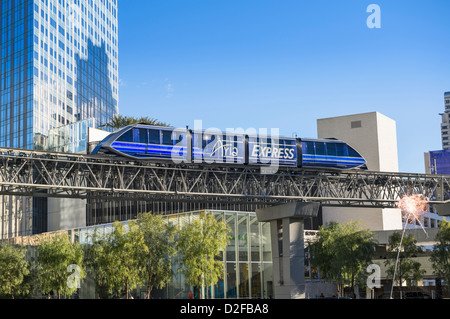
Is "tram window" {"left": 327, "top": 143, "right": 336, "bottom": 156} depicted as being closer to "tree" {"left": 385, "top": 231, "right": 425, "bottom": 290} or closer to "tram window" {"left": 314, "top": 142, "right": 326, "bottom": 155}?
"tram window" {"left": 314, "top": 142, "right": 326, "bottom": 155}

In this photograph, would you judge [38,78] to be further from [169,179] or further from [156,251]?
[169,179]

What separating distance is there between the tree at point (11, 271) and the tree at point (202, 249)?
19501 millimetres

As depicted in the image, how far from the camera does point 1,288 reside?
65.6 m

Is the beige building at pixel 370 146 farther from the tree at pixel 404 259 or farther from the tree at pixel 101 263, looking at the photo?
the tree at pixel 101 263

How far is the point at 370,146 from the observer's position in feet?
351

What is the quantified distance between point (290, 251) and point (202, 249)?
28.0 feet

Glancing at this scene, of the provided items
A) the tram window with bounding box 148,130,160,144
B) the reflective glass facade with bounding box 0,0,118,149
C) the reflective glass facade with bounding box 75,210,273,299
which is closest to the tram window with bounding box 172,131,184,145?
the tram window with bounding box 148,130,160,144

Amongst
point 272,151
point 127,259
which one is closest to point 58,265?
point 127,259

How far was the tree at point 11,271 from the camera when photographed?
65.9 meters

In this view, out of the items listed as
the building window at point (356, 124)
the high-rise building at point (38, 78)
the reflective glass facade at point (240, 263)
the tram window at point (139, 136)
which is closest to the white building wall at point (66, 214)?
the high-rise building at point (38, 78)

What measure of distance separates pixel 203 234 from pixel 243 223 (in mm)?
9760

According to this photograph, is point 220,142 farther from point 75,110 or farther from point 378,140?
point 75,110

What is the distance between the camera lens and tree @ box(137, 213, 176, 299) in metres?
58.1

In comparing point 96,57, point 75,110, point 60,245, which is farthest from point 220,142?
point 96,57
